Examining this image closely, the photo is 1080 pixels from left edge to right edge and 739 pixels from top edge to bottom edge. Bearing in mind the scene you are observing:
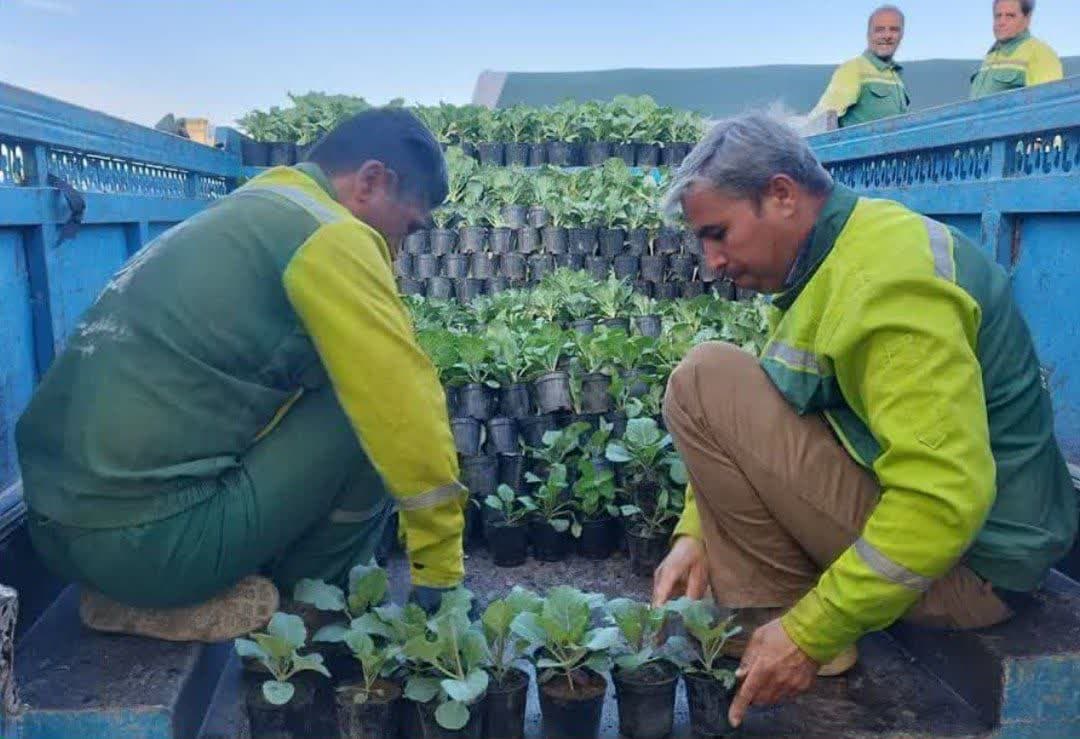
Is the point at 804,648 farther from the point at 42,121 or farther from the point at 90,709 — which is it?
the point at 42,121

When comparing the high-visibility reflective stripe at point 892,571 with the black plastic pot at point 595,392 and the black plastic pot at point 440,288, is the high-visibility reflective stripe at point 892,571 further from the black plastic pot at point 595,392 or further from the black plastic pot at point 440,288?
the black plastic pot at point 440,288

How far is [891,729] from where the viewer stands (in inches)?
70.4

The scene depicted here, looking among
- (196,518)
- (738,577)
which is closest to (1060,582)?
(738,577)

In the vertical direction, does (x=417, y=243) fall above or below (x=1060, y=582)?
above

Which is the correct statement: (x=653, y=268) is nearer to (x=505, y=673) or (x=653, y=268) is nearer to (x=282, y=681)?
(x=505, y=673)

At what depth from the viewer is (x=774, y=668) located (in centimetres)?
156

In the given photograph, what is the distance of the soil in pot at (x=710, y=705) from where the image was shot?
1.77 meters

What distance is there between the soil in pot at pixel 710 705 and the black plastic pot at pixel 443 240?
4.20 m

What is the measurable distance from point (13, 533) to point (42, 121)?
1204 mm

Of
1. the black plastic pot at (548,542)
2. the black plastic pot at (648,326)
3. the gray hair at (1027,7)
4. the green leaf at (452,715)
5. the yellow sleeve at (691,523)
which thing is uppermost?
the gray hair at (1027,7)

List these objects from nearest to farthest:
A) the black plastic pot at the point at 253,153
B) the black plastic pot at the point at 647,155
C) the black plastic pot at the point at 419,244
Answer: the black plastic pot at the point at 419,244, the black plastic pot at the point at 253,153, the black plastic pot at the point at 647,155

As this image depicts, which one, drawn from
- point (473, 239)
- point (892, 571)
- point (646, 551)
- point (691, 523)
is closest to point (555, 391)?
point (646, 551)

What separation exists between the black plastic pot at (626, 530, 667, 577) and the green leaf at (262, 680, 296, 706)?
1523 millimetres

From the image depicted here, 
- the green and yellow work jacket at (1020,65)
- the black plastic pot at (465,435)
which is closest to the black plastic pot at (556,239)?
the black plastic pot at (465,435)
